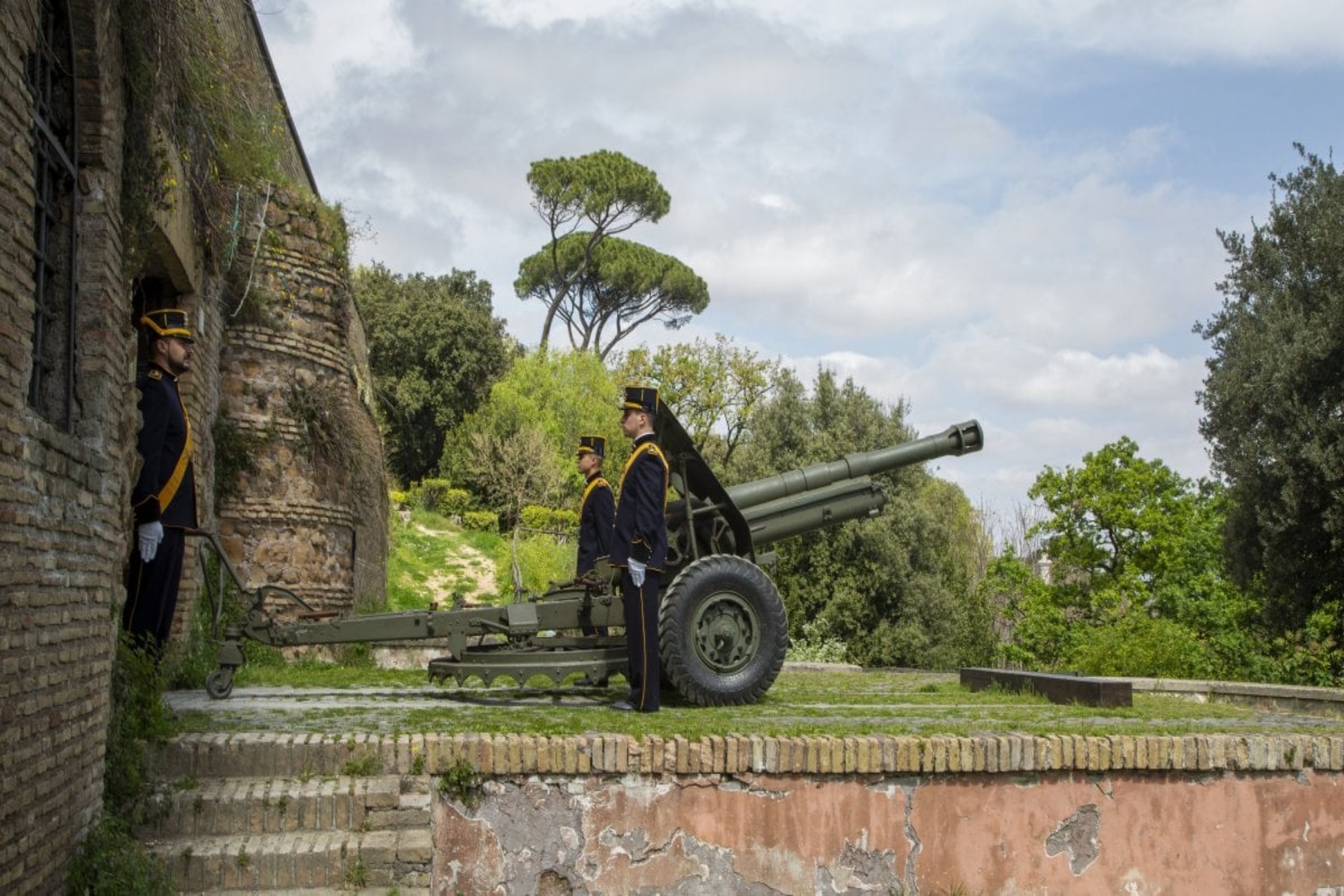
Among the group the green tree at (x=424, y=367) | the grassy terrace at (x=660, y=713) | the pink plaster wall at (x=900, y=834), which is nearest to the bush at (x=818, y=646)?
the grassy terrace at (x=660, y=713)

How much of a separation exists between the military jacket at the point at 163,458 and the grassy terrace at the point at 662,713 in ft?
3.54

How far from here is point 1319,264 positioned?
14.9 metres

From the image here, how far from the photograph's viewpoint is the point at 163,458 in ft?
23.9

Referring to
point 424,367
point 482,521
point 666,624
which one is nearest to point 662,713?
point 666,624

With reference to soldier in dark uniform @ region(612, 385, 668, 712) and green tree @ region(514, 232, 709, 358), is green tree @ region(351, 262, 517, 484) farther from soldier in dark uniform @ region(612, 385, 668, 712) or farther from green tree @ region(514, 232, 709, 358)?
soldier in dark uniform @ region(612, 385, 668, 712)

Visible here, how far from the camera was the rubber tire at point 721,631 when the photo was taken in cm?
778

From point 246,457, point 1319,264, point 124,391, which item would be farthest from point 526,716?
point 1319,264

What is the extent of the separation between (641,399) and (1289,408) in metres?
9.30

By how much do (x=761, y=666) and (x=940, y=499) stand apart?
112 ft

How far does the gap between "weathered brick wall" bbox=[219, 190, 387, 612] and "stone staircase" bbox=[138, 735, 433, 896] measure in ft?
18.6

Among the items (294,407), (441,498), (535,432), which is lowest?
(294,407)

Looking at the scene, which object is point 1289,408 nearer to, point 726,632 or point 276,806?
point 726,632

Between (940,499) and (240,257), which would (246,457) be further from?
(940,499)

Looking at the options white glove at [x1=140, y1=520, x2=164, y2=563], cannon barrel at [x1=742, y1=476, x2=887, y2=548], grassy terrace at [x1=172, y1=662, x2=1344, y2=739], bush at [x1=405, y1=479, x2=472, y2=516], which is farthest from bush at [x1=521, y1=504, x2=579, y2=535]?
white glove at [x1=140, y1=520, x2=164, y2=563]
